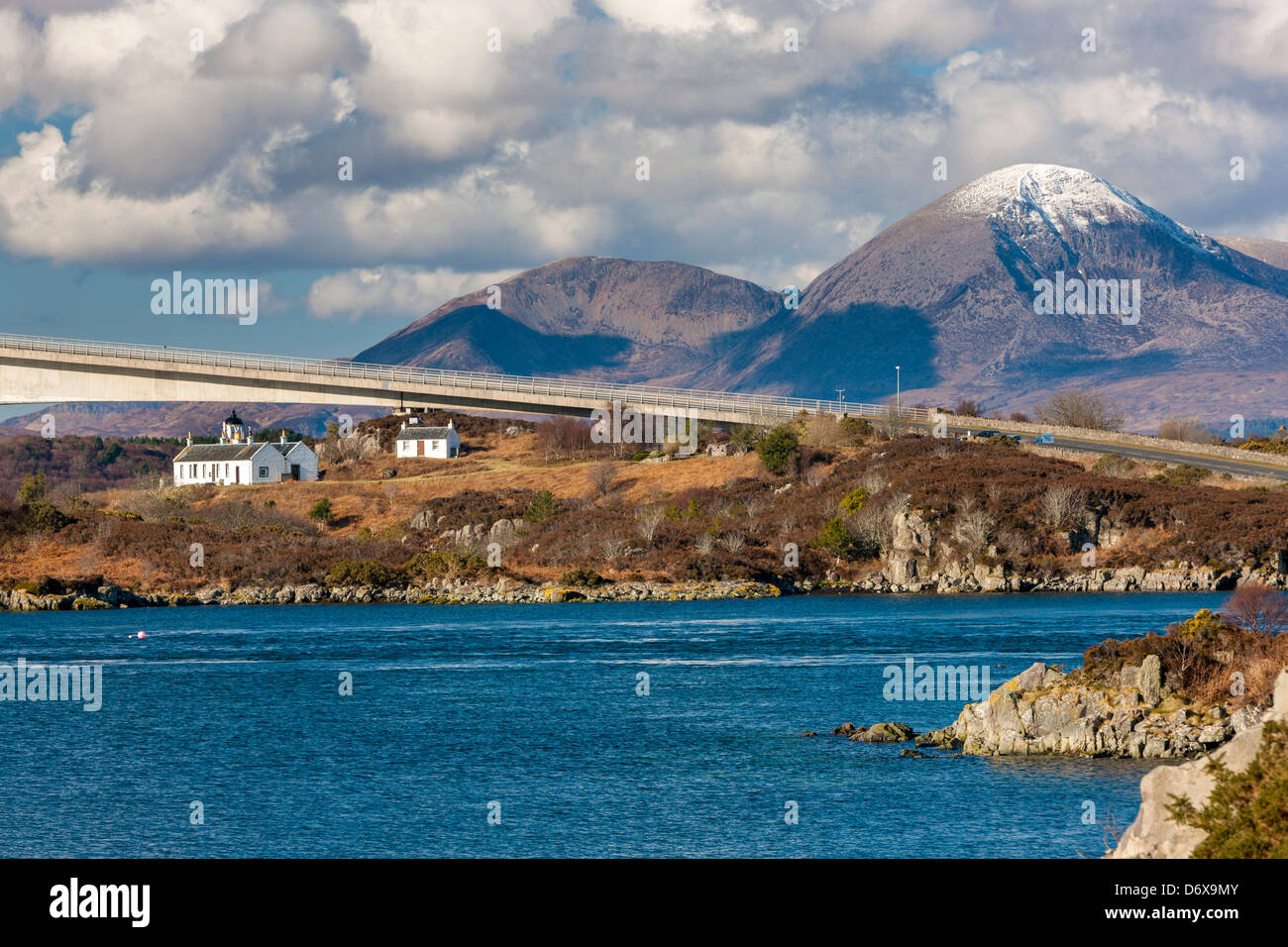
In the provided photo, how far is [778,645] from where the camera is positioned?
57250 millimetres

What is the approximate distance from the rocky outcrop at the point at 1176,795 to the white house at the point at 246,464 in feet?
390

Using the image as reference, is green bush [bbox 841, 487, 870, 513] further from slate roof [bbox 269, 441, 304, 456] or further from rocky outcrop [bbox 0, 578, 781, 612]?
slate roof [bbox 269, 441, 304, 456]

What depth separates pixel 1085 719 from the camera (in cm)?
3225

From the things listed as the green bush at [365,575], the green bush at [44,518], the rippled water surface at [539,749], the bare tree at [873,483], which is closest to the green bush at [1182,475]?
the bare tree at [873,483]

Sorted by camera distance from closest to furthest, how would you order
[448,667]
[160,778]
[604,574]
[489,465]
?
1. [160,778]
2. [448,667]
3. [604,574]
4. [489,465]

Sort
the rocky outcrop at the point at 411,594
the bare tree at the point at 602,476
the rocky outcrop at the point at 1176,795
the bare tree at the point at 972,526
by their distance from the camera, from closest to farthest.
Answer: the rocky outcrop at the point at 1176,795
the rocky outcrop at the point at 411,594
the bare tree at the point at 972,526
the bare tree at the point at 602,476

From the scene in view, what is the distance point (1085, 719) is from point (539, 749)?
13.6 m

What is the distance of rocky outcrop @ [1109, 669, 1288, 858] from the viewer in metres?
15.6

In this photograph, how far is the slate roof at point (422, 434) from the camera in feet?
456

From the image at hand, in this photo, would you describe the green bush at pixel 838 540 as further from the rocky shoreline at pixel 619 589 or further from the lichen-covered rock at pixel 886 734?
the lichen-covered rock at pixel 886 734
